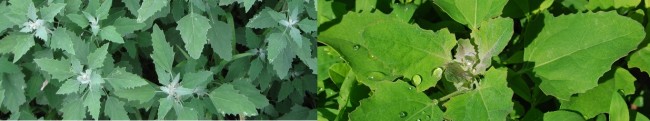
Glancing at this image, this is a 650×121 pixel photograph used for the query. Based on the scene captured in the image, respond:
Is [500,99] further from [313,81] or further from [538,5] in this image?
[313,81]

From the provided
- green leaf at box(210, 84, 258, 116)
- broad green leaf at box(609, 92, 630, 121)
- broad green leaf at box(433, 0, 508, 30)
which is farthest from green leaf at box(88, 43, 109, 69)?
broad green leaf at box(609, 92, 630, 121)

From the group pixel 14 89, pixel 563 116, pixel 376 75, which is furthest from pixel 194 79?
pixel 563 116

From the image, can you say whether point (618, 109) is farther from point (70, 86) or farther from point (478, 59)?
point (70, 86)

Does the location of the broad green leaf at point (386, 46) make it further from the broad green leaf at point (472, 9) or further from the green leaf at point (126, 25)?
the green leaf at point (126, 25)

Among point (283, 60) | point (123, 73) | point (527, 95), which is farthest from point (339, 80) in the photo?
point (123, 73)

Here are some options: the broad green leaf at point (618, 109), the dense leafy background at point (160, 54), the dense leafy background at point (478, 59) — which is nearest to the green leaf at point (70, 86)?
the dense leafy background at point (160, 54)

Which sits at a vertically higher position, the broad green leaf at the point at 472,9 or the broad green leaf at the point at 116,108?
the broad green leaf at the point at 472,9

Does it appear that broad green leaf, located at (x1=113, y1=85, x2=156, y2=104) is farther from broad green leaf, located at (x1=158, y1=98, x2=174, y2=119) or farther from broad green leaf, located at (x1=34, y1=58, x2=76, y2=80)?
broad green leaf, located at (x1=34, y1=58, x2=76, y2=80)
